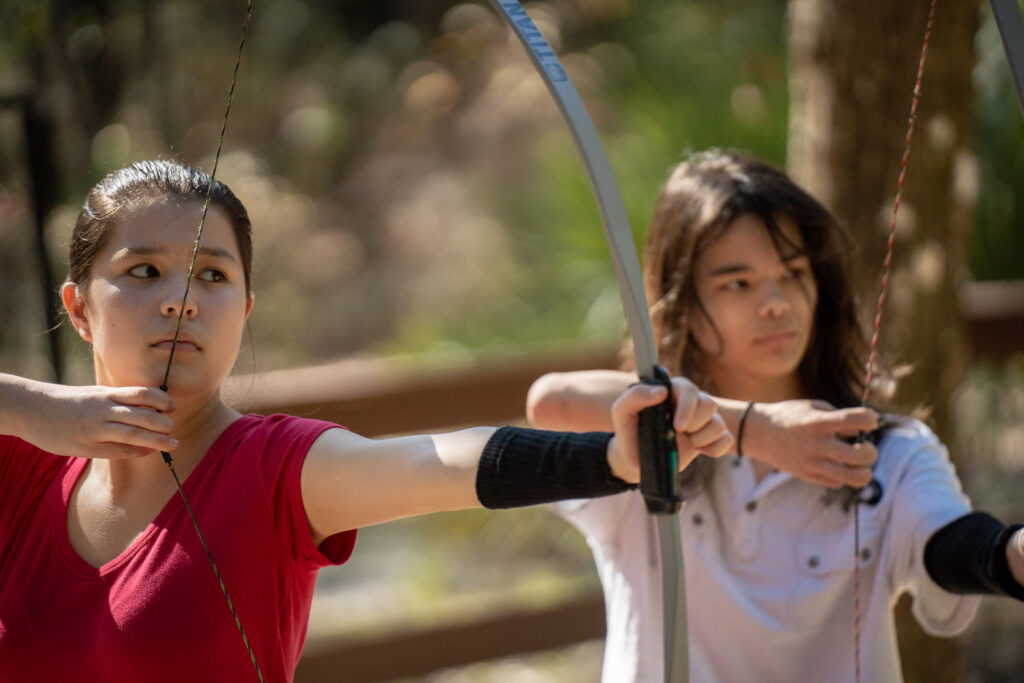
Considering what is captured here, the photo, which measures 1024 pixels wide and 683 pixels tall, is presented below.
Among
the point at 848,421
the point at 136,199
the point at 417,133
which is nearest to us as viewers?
the point at 136,199

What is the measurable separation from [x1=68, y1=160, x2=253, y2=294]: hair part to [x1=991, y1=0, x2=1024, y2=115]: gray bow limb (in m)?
0.84

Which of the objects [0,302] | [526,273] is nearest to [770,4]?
[526,273]

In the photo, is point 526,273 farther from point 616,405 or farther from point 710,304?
point 616,405

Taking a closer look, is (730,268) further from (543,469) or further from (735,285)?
(543,469)

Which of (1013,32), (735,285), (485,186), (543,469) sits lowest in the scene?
(543,469)

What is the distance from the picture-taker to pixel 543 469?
976 millimetres

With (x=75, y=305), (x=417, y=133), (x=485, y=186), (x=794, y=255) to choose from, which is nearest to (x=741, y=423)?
(x=794, y=255)

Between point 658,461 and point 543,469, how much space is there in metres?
0.12

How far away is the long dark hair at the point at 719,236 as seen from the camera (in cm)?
160

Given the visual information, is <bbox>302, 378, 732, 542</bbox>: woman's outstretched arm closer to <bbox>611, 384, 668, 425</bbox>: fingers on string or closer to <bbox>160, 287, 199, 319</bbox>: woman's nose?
<bbox>611, 384, 668, 425</bbox>: fingers on string

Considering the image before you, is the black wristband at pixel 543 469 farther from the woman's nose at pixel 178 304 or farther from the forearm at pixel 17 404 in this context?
the forearm at pixel 17 404

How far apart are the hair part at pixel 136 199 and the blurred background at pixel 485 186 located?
24 centimetres

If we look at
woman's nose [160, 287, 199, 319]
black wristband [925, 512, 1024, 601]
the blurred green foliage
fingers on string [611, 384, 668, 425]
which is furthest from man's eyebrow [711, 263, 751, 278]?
the blurred green foliage

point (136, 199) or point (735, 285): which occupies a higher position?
point (136, 199)
